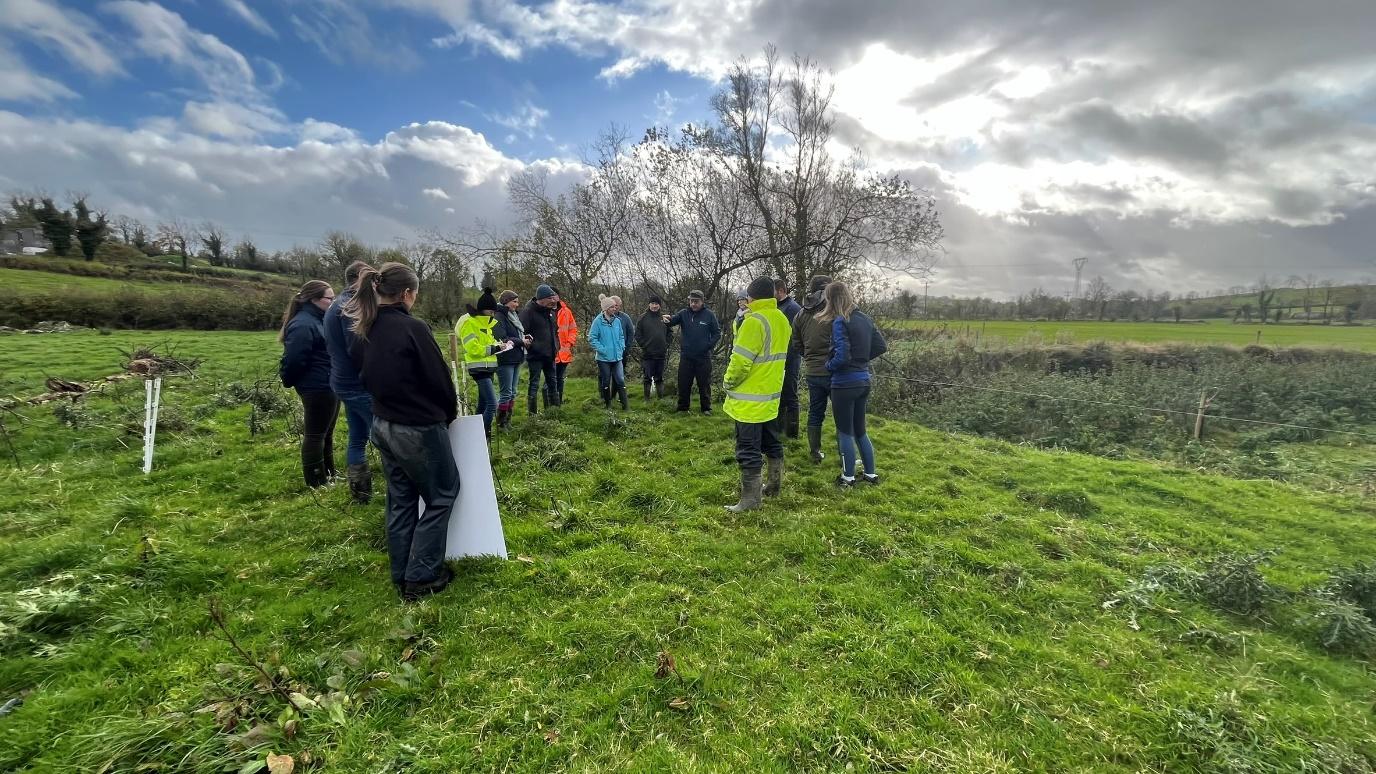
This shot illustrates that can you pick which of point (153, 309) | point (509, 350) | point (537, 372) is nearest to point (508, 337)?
point (509, 350)

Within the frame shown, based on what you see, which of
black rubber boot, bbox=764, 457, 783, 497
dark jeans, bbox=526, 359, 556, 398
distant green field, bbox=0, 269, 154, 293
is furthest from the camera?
distant green field, bbox=0, 269, 154, 293

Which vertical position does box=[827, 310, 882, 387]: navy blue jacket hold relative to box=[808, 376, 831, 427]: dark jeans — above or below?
above

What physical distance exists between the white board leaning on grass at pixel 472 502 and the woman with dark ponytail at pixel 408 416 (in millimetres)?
192

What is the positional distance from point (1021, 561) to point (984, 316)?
129 feet

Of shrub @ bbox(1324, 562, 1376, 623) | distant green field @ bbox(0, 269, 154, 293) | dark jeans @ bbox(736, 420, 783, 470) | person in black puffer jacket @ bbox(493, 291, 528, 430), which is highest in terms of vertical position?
distant green field @ bbox(0, 269, 154, 293)

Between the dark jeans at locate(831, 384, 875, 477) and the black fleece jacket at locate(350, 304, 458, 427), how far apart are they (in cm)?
406

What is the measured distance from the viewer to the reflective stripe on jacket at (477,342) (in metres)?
6.81

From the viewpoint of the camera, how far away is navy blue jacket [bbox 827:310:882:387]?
5.55 metres

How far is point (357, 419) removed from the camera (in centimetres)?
491

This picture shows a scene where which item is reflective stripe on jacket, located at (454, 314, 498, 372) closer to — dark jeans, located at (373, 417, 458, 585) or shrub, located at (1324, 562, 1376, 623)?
dark jeans, located at (373, 417, 458, 585)

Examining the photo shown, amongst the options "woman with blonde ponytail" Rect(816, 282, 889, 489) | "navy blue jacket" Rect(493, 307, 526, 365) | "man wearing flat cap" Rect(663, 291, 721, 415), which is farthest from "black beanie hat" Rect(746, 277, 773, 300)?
"navy blue jacket" Rect(493, 307, 526, 365)

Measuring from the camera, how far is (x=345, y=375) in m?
4.72

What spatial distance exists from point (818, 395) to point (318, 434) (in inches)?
224

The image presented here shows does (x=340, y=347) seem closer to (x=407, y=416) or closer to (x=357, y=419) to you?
(x=357, y=419)
